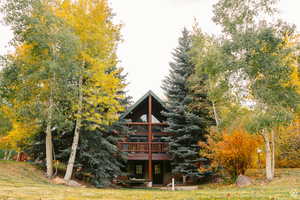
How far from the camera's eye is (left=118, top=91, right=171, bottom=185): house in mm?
22750

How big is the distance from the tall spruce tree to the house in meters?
1.64

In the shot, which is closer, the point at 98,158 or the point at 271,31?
the point at 271,31

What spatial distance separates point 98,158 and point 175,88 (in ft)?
27.0

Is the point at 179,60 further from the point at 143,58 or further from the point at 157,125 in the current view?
the point at 143,58

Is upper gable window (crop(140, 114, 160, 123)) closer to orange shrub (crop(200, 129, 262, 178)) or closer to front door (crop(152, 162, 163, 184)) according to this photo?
front door (crop(152, 162, 163, 184))

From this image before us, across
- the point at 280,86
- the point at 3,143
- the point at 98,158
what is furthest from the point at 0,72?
the point at 280,86

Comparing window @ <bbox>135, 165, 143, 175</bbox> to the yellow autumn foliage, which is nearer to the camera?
the yellow autumn foliage

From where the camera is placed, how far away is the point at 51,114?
546 inches

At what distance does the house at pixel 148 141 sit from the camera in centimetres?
2275

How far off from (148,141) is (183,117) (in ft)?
15.2

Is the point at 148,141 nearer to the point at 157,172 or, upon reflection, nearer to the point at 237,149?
the point at 157,172

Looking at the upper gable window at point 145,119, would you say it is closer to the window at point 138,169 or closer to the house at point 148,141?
the house at point 148,141

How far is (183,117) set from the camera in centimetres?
2042

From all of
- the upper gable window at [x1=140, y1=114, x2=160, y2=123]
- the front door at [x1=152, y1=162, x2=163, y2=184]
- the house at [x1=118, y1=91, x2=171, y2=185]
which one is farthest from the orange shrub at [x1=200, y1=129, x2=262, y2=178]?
the front door at [x1=152, y1=162, x2=163, y2=184]
